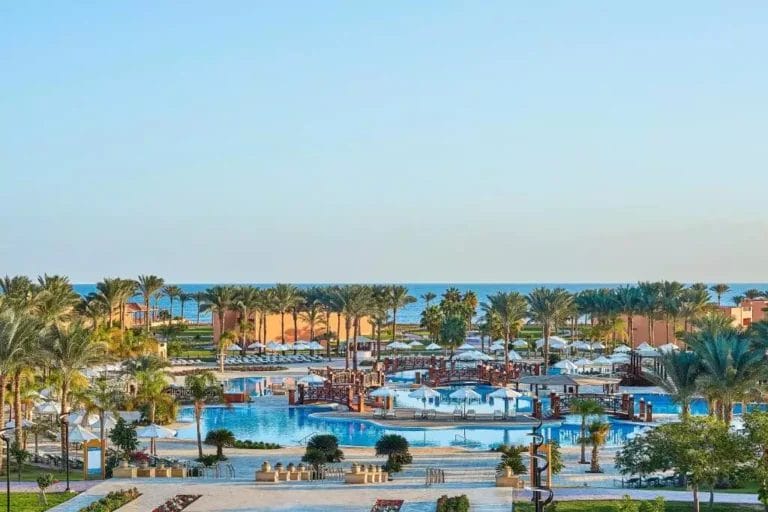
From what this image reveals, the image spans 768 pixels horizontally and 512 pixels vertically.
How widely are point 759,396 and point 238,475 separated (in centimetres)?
1782

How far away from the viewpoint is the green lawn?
91.6 ft

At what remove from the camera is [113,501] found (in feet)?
91.6

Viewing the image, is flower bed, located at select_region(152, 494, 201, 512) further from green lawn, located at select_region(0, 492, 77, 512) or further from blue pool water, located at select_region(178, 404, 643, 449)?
blue pool water, located at select_region(178, 404, 643, 449)

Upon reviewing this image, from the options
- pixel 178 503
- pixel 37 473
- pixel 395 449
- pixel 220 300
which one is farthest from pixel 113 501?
pixel 220 300

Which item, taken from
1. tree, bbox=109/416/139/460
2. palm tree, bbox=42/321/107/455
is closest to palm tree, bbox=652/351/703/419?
tree, bbox=109/416/139/460

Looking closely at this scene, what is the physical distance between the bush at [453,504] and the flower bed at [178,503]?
6.82m

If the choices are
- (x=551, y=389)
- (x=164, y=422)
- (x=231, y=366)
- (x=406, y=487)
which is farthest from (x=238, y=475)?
(x=231, y=366)

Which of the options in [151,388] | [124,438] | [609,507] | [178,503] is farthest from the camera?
[151,388]

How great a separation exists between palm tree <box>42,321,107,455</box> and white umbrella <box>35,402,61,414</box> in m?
6.37

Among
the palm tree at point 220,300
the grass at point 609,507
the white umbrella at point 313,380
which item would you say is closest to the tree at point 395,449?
the grass at point 609,507

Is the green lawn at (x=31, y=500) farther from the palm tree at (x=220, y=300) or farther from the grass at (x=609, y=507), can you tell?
the palm tree at (x=220, y=300)

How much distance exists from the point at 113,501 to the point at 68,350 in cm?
1012

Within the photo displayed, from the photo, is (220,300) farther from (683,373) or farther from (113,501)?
(113,501)

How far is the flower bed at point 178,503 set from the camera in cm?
2727
